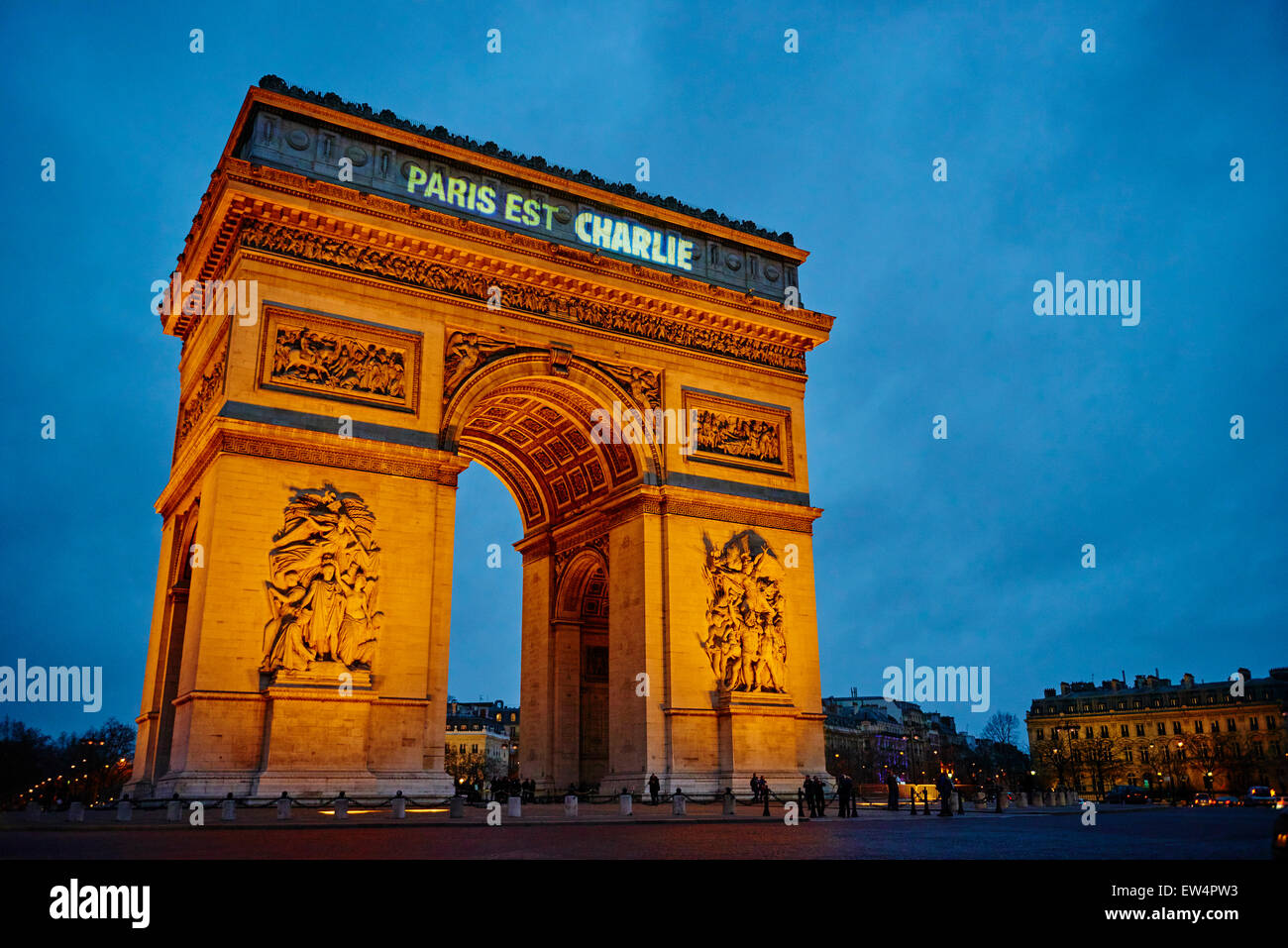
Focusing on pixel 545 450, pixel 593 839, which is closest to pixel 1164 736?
pixel 545 450

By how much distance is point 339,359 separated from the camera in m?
25.3

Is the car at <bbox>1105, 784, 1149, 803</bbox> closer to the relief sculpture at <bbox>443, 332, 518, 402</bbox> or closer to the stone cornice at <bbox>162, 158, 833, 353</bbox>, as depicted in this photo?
the stone cornice at <bbox>162, 158, 833, 353</bbox>

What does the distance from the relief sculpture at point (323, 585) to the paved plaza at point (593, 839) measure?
376 cm

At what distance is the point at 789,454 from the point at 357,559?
1431 cm

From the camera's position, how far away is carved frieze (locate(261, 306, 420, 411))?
24.5 m

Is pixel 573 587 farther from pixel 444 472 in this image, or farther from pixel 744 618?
pixel 444 472

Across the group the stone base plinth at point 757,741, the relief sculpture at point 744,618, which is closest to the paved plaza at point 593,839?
the stone base plinth at point 757,741

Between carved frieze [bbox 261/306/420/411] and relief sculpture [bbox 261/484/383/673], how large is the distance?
271 cm

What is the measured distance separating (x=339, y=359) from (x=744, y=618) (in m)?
13.2

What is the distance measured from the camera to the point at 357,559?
2386 cm

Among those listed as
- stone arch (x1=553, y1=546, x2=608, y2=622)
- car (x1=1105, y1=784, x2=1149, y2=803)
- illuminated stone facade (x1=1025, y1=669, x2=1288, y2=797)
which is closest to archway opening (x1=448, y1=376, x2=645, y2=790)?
stone arch (x1=553, y1=546, x2=608, y2=622)
